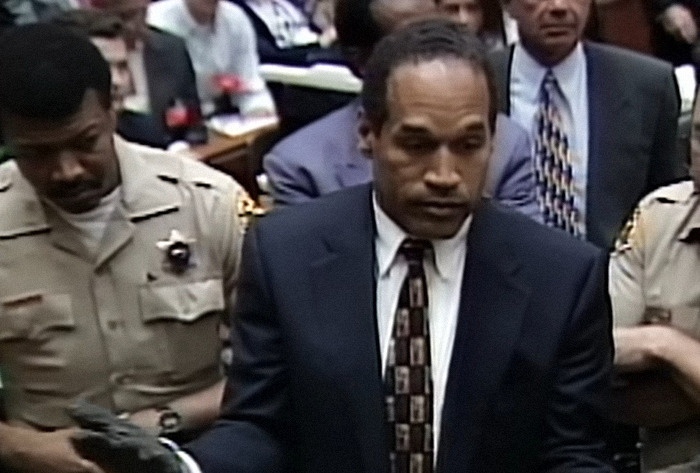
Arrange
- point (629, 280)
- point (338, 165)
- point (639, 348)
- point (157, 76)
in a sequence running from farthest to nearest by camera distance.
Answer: point (157, 76), point (338, 165), point (629, 280), point (639, 348)

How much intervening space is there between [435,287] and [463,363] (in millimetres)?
108

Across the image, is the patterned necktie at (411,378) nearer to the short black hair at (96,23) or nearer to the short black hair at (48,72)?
the short black hair at (48,72)

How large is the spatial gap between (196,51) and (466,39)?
4413mm

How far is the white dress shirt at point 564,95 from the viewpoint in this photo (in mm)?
3641

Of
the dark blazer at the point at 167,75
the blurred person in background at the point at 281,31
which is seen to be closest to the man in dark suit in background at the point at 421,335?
the dark blazer at the point at 167,75

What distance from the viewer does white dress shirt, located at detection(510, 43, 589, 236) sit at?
11.9 feet

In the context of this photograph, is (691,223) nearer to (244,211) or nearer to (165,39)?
(244,211)

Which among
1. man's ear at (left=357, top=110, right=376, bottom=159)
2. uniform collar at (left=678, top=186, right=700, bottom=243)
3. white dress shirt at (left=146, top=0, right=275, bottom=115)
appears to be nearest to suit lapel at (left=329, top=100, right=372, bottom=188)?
uniform collar at (left=678, top=186, right=700, bottom=243)

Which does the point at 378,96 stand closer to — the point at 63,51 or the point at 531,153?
the point at 63,51

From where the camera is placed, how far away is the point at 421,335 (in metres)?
2.19

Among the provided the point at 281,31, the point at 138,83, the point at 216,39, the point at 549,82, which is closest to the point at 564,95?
the point at 549,82

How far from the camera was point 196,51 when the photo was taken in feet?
21.4

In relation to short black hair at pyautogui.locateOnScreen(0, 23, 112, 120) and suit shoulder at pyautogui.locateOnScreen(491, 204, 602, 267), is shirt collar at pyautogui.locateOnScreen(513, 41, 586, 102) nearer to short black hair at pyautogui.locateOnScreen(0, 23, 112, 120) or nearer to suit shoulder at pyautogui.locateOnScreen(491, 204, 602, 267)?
short black hair at pyautogui.locateOnScreen(0, 23, 112, 120)

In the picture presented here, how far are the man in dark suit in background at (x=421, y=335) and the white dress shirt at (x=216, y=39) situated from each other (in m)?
4.14
